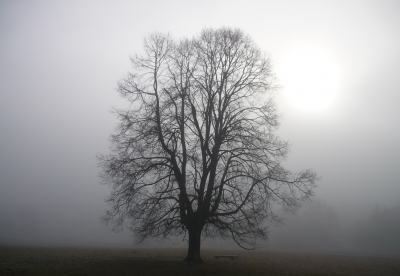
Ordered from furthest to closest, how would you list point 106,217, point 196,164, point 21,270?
1. point 196,164
2. point 106,217
3. point 21,270

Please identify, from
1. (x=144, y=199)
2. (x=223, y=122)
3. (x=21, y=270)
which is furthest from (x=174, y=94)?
(x=21, y=270)

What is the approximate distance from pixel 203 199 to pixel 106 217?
236 inches

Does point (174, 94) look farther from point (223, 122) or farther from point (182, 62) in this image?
point (223, 122)

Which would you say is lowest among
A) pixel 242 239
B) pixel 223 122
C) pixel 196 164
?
pixel 242 239

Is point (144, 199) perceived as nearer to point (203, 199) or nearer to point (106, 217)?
point (106, 217)

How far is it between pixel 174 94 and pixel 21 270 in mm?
12795

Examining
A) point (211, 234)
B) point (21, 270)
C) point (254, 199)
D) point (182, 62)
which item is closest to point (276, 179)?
point (254, 199)

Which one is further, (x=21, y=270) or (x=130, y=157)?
(x=130, y=157)

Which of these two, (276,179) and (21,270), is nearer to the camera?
(21,270)

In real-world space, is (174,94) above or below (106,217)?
above

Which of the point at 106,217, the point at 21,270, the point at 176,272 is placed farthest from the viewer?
the point at 106,217

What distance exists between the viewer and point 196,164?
20.5 m

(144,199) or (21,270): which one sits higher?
(144,199)

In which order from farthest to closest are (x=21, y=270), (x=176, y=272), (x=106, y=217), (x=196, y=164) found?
(x=196, y=164)
(x=106, y=217)
(x=176, y=272)
(x=21, y=270)
